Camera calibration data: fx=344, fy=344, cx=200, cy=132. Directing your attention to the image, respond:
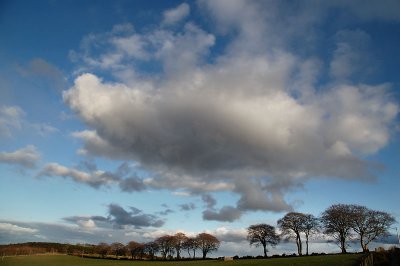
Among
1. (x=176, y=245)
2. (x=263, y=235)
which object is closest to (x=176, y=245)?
(x=176, y=245)

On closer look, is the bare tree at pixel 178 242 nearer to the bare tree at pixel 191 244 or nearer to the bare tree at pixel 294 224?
the bare tree at pixel 191 244

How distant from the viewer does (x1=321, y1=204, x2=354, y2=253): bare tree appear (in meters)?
103

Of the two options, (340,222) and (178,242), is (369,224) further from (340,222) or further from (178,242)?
(178,242)

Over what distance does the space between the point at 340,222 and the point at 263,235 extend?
112 feet

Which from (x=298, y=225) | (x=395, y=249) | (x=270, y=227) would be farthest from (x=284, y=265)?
(x=270, y=227)

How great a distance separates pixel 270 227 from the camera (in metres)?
132

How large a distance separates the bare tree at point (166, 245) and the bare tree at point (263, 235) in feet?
188

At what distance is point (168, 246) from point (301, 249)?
8097 cm

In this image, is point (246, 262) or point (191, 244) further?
point (191, 244)

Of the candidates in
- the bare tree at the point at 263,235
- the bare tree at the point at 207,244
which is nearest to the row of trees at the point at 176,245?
the bare tree at the point at 207,244

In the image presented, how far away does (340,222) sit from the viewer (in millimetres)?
104000

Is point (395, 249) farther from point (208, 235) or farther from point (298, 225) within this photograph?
point (208, 235)

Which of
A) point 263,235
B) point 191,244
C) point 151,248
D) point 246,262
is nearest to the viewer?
point 246,262

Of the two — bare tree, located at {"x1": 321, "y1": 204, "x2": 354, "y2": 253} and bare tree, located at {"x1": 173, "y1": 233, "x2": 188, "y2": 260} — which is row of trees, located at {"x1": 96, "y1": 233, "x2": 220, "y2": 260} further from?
bare tree, located at {"x1": 321, "y1": 204, "x2": 354, "y2": 253}
